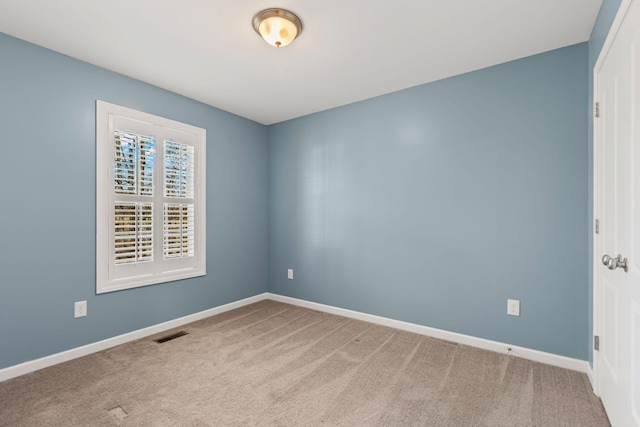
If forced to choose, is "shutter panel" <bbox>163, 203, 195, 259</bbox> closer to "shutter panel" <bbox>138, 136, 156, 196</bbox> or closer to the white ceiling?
"shutter panel" <bbox>138, 136, 156, 196</bbox>

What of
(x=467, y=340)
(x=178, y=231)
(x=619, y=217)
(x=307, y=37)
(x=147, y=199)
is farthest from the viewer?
(x=178, y=231)

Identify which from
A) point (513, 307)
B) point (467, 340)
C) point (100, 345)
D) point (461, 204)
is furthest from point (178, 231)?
point (513, 307)

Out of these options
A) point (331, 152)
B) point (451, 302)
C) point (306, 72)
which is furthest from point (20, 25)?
point (451, 302)

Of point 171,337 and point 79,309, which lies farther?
point 171,337

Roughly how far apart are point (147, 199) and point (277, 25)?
81.2 inches

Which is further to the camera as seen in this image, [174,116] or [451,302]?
[174,116]

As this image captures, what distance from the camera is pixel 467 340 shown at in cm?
276

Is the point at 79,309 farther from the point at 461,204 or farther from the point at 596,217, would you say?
the point at 596,217

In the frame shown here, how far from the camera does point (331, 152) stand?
373cm

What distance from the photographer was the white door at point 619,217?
1341mm

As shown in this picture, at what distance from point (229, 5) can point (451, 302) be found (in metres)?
3.00

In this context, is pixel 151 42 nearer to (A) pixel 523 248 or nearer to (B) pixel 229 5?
(B) pixel 229 5

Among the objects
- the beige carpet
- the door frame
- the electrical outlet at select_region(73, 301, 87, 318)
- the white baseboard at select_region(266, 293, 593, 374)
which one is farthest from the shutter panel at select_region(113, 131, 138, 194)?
the door frame

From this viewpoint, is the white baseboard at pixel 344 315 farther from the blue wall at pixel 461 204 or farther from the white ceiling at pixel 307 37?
the white ceiling at pixel 307 37
